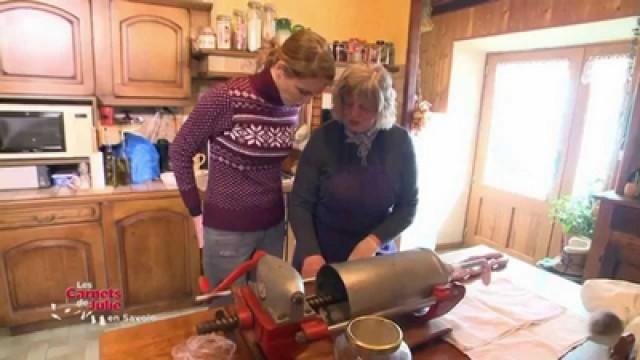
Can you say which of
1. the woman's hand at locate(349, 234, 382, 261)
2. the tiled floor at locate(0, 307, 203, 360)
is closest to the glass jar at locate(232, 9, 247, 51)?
the tiled floor at locate(0, 307, 203, 360)

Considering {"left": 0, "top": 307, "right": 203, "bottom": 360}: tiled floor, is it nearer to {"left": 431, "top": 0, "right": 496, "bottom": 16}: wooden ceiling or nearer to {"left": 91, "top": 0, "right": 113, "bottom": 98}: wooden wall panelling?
{"left": 91, "top": 0, "right": 113, "bottom": 98}: wooden wall panelling

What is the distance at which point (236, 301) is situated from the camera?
813 millimetres

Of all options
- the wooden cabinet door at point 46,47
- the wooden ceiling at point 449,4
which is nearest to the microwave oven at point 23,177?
A: the wooden cabinet door at point 46,47

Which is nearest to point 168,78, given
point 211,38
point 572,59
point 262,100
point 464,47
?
point 211,38

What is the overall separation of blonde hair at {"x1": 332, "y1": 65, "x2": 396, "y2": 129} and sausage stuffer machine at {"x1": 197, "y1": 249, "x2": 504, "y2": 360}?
448mm

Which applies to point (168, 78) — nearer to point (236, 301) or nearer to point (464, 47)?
point (236, 301)

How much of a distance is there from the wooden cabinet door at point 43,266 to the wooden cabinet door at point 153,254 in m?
0.11

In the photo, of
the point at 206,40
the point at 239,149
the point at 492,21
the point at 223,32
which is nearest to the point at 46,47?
the point at 206,40

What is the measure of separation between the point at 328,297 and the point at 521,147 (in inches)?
122

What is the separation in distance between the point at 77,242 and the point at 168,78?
102 cm

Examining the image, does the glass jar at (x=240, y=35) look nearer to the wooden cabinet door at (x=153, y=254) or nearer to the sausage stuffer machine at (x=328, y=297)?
the wooden cabinet door at (x=153, y=254)

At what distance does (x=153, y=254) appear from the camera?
7.50 ft

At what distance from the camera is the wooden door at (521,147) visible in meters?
3.07

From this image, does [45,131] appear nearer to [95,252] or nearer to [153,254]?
[95,252]
